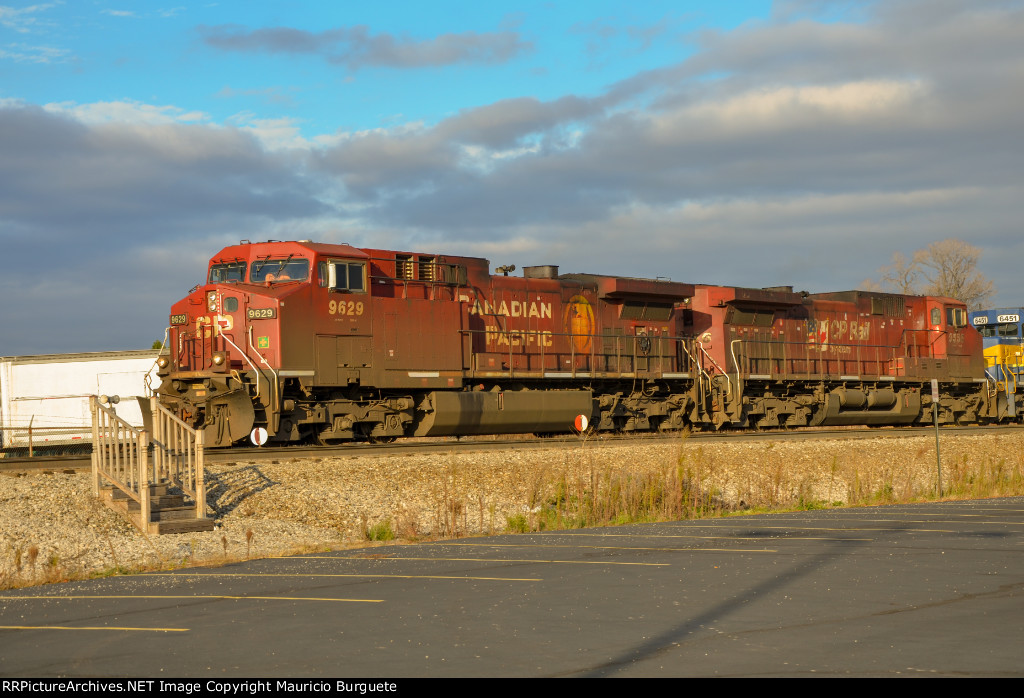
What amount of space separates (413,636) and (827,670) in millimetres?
2522

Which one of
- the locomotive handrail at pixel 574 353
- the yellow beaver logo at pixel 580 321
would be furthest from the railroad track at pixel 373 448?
the yellow beaver logo at pixel 580 321

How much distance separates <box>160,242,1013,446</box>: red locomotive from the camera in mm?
18188

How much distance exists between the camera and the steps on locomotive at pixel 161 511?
12039 millimetres

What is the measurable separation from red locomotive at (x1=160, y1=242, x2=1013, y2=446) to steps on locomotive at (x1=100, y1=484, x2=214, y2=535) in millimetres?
4379

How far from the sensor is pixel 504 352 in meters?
22.0

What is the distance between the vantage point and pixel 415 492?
1512 centimetres

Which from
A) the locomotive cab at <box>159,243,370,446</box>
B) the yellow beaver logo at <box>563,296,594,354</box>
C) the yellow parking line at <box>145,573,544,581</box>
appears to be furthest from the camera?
the yellow beaver logo at <box>563,296,594,354</box>

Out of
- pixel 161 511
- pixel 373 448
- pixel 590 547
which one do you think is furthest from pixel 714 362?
pixel 161 511

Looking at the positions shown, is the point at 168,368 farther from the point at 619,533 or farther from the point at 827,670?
the point at 827,670

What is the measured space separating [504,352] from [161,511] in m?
10.6

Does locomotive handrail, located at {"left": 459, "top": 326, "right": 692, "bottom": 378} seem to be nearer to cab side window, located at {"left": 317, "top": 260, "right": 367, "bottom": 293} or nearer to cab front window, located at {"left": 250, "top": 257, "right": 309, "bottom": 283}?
cab side window, located at {"left": 317, "top": 260, "right": 367, "bottom": 293}

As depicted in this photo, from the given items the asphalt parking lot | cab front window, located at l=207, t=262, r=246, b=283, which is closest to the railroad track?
cab front window, located at l=207, t=262, r=246, b=283

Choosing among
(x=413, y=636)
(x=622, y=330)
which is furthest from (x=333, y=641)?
(x=622, y=330)

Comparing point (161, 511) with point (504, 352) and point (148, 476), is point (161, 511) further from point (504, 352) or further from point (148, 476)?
point (504, 352)
